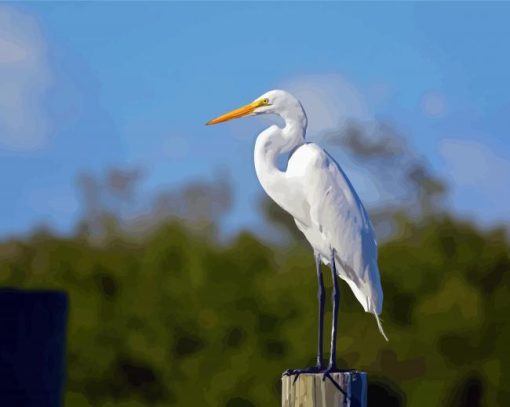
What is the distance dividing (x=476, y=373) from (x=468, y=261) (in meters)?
1.72

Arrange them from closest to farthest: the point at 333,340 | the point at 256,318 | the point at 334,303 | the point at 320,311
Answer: the point at 333,340, the point at 320,311, the point at 334,303, the point at 256,318

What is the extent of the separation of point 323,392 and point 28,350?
7.69 feet

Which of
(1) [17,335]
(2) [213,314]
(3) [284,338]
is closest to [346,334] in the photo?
(3) [284,338]

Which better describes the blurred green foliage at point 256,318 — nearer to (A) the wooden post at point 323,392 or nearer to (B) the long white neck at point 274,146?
(B) the long white neck at point 274,146

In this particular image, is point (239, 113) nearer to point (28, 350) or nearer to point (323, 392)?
point (323, 392)

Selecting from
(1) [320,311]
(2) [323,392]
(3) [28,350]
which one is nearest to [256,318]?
(1) [320,311]

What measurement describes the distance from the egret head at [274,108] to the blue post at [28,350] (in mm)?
3846

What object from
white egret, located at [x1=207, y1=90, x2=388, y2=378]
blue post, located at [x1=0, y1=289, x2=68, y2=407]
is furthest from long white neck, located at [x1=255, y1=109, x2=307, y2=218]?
blue post, located at [x1=0, y1=289, x2=68, y2=407]

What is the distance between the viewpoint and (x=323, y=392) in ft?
15.3

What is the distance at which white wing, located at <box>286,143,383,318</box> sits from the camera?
6305 millimetres

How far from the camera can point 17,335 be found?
8.05 feet

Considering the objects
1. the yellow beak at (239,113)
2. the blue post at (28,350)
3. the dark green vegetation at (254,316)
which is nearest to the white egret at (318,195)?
the yellow beak at (239,113)

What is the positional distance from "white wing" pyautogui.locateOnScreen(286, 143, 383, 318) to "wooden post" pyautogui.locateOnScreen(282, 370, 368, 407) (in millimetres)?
1562

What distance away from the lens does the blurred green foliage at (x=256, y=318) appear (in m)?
17.1
